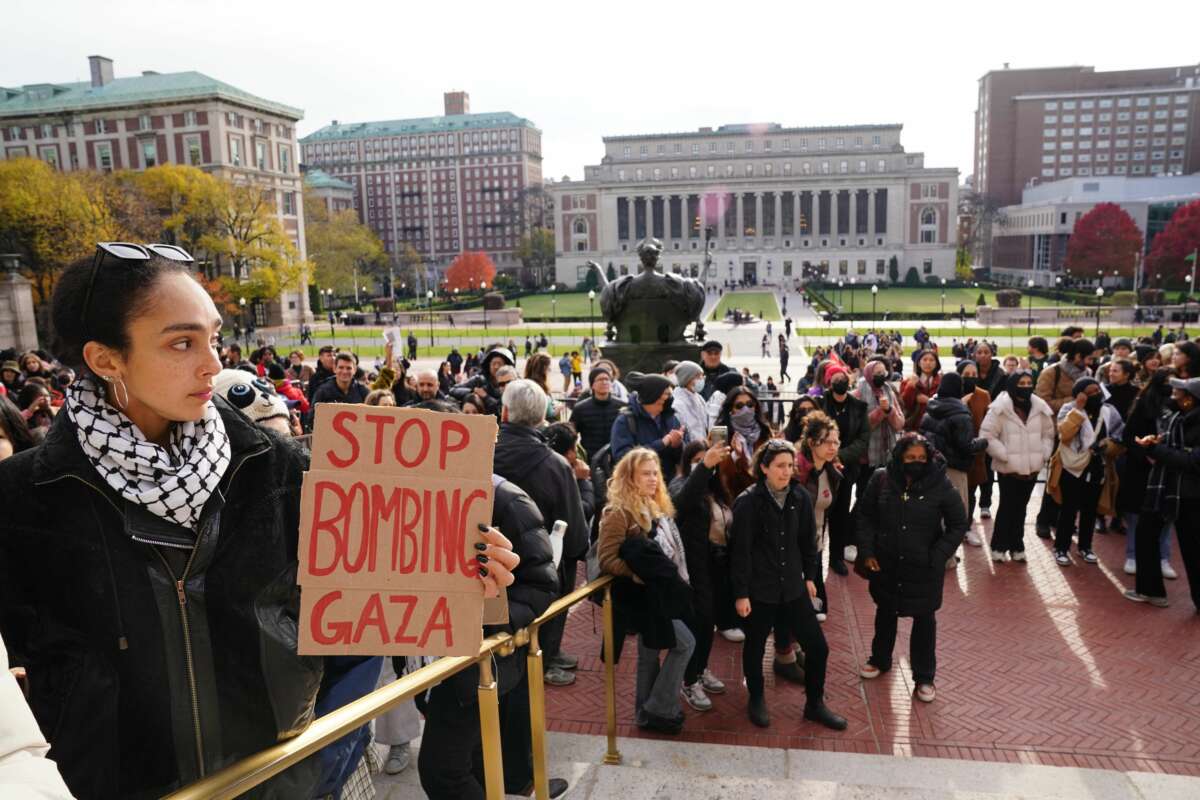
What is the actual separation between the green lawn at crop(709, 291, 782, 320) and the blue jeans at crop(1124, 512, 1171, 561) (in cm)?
5832

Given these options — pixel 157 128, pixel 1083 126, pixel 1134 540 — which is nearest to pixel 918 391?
pixel 1134 540

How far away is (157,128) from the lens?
69875 millimetres

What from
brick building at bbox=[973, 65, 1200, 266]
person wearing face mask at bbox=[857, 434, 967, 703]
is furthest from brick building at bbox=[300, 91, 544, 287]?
person wearing face mask at bbox=[857, 434, 967, 703]

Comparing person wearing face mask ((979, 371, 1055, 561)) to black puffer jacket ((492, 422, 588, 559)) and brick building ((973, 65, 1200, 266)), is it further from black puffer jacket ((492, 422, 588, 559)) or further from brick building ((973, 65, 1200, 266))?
brick building ((973, 65, 1200, 266))

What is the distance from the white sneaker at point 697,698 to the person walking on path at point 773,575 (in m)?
0.33

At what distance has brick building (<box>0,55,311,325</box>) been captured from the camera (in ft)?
225

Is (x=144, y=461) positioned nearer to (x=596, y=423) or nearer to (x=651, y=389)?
(x=651, y=389)

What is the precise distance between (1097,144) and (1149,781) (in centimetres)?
15550

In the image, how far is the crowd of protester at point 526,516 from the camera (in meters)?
2.06

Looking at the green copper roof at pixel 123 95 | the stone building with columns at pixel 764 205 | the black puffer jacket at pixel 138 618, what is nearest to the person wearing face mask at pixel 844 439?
the black puffer jacket at pixel 138 618

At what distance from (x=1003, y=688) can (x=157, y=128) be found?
257ft

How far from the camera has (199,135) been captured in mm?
68500

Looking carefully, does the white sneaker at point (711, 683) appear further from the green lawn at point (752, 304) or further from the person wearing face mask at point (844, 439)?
the green lawn at point (752, 304)

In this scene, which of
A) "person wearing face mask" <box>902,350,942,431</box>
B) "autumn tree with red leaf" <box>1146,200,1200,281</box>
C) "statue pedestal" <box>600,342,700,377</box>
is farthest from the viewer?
"autumn tree with red leaf" <box>1146,200,1200,281</box>
